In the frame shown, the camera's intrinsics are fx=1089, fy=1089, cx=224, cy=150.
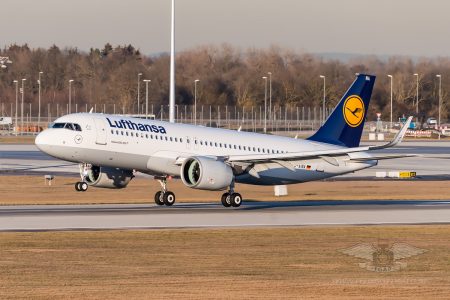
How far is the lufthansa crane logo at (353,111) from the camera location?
6009 cm

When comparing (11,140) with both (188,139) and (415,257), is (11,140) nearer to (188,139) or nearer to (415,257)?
(188,139)

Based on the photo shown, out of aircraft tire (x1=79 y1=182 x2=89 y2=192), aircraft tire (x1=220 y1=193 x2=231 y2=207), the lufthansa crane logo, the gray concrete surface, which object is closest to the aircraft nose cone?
aircraft tire (x1=79 y1=182 x2=89 y2=192)

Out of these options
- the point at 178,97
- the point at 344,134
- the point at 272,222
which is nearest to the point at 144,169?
the point at 272,222

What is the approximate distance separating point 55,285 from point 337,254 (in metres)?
10.9

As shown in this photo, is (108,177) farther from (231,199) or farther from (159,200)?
(231,199)

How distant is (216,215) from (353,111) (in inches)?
559

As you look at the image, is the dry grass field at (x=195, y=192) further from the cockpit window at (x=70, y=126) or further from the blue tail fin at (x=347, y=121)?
the cockpit window at (x=70, y=126)

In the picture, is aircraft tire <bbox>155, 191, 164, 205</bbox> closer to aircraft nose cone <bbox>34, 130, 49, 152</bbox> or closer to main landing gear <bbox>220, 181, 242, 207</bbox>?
main landing gear <bbox>220, 181, 242, 207</bbox>

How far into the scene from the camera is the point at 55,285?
2836 cm

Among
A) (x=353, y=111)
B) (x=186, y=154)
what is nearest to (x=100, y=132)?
(x=186, y=154)

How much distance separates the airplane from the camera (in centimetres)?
5097

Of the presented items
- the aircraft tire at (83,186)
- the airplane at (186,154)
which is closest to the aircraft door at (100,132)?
the airplane at (186,154)

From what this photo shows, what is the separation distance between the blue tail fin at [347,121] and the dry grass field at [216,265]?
55.2 feet

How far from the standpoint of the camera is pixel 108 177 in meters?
53.8
